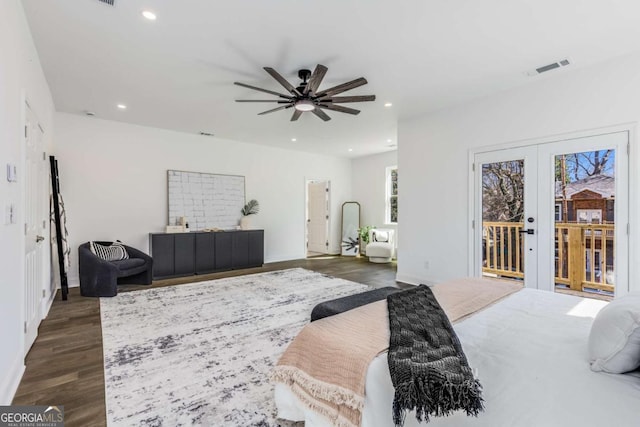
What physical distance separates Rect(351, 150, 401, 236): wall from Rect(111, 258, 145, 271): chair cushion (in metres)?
5.48

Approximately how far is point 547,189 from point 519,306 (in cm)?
237

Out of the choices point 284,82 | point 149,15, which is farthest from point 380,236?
point 149,15

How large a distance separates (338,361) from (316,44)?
2689mm

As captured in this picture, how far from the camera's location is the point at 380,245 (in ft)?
23.8

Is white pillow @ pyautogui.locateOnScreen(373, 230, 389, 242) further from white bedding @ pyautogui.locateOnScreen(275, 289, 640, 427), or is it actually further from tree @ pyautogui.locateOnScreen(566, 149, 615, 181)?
white bedding @ pyautogui.locateOnScreen(275, 289, 640, 427)

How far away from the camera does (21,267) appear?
2.37 meters

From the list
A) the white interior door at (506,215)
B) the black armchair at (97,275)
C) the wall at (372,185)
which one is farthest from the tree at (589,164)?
the black armchair at (97,275)

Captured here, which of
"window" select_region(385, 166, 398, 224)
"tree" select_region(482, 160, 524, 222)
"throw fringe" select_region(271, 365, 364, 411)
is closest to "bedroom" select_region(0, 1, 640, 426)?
"tree" select_region(482, 160, 524, 222)

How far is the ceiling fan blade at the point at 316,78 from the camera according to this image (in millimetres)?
2801

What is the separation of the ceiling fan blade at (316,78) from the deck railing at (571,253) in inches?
116

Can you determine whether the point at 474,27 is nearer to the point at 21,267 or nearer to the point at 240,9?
the point at 240,9

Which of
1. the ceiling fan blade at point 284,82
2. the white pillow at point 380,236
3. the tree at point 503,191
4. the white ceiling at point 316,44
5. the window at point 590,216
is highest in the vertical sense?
the white ceiling at point 316,44

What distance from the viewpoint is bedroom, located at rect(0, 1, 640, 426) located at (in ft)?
8.06

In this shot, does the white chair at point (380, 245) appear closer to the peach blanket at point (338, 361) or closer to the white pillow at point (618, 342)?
the peach blanket at point (338, 361)
